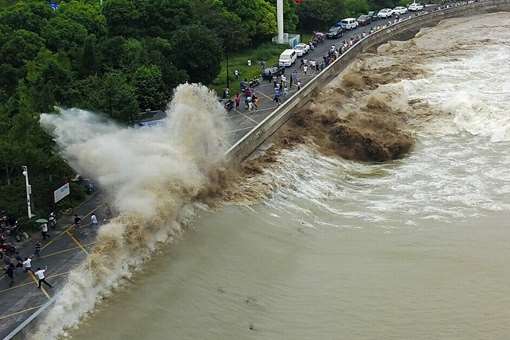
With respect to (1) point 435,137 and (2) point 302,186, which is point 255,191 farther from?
(1) point 435,137

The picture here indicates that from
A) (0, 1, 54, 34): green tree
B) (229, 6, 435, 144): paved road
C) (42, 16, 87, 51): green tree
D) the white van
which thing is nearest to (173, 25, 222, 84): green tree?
(229, 6, 435, 144): paved road

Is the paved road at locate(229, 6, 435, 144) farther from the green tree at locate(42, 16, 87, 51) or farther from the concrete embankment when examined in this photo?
the green tree at locate(42, 16, 87, 51)

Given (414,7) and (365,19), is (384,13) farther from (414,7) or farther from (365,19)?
(414,7)

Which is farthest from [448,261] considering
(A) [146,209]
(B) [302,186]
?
(A) [146,209]

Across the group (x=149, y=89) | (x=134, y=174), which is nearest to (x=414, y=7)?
(x=149, y=89)

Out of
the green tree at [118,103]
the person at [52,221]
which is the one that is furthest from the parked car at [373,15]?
the person at [52,221]

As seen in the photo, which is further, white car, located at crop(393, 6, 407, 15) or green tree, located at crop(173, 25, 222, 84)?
white car, located at crop(393, 6, 407, 15)
